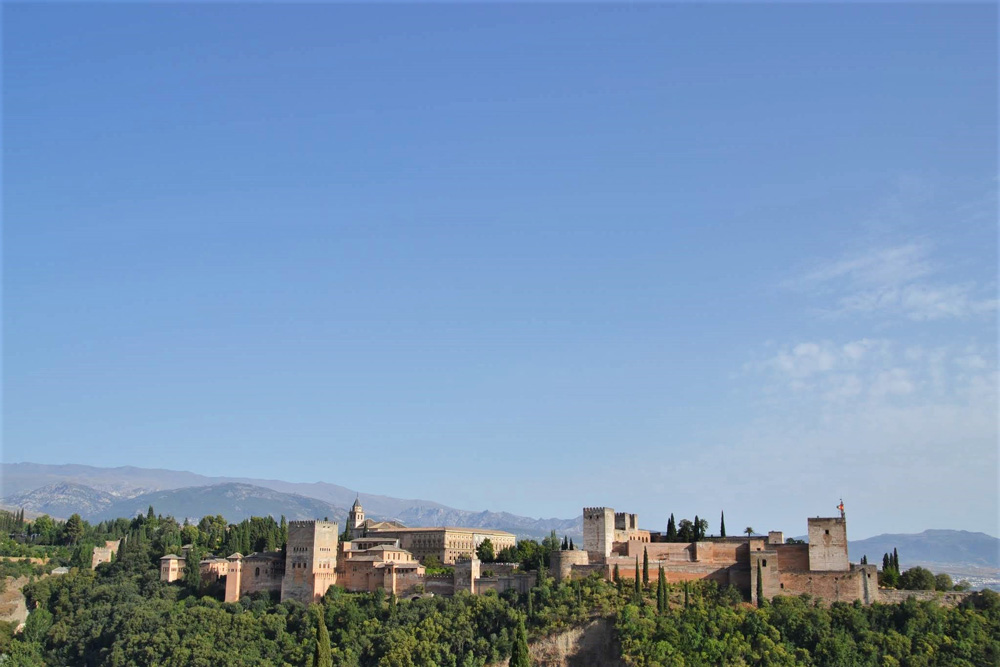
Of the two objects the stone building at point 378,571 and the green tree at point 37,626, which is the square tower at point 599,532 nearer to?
the stone building at point 378,571

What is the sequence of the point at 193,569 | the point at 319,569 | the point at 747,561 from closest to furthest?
the point at 747,561
the point at 319,569
the point at 193,569

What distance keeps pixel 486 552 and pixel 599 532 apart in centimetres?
1151

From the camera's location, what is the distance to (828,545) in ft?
188

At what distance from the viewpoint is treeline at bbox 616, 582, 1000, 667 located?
51.5m

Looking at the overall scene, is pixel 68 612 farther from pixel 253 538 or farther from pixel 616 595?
pixel 616 595

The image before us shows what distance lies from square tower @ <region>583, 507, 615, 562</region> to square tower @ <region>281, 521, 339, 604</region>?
16.7 meters

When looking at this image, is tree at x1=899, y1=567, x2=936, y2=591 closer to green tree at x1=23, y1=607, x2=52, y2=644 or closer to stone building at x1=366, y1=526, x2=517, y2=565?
stone building at x1=366, y1=526, x2=517, y2=565

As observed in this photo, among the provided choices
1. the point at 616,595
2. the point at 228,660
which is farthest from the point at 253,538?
the point at 616,595

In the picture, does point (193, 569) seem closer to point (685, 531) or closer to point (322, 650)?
point (322, 650)

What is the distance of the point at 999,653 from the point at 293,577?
1643 inches

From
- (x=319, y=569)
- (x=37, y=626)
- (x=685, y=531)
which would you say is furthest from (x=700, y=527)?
(x=37, y=626)

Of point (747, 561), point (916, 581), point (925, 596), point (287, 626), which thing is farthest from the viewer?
point (287, 626)

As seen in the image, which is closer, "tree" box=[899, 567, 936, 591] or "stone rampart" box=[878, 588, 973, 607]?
"stone rampart" box=[878, 588, 973, 607]

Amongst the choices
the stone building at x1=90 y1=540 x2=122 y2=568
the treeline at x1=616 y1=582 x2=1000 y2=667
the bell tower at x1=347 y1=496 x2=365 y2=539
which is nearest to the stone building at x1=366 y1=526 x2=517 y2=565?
the bell tower at x1=347 y1=496 x2=365 y2=539
